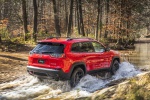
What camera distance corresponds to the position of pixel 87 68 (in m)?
11.5

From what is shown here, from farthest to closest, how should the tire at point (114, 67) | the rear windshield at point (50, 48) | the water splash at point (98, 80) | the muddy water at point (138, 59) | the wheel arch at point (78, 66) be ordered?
the muddy water at point (138, 59), the tire at point (114, 67), the water splash at point (98, 80), the wheel arch at point (78, 66), the rear windshield at point (50, 48)

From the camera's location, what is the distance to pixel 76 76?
1084 cm

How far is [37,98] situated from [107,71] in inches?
186

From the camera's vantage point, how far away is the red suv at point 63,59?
10.2m

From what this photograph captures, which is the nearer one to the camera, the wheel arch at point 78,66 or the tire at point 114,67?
the wheel arch at point 78,66

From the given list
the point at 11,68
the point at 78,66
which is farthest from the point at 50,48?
the point at 11,68

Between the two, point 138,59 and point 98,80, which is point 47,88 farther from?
point 138,59

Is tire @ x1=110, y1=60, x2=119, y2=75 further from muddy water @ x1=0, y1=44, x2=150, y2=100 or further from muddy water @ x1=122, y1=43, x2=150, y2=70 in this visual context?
muddy water @ x1=122, y1=43, x2=150, y2=70

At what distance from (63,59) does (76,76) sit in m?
1.04

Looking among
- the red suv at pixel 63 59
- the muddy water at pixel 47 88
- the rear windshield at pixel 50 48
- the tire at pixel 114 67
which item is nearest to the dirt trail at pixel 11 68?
the muddy water at pixel 47 88

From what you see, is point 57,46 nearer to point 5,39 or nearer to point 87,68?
point 87,68

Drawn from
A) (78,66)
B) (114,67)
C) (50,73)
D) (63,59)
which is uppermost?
(63,59)

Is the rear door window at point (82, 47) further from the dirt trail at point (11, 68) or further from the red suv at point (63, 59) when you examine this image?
the dirt trail at point (11, 68)

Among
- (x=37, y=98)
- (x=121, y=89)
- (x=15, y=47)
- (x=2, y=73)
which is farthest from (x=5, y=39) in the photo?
(x=121, y=89)
